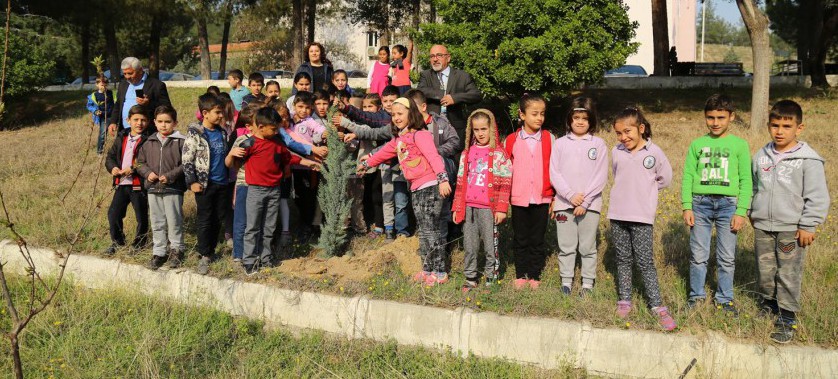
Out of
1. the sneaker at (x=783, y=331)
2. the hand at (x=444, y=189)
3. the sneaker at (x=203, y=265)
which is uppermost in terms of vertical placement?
the hand at (x=444, y=189)

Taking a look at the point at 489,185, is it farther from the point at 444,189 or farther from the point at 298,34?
the point at 298,34

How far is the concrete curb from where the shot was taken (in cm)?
438

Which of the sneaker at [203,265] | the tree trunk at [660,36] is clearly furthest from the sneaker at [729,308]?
the tree trunk at [660,36]

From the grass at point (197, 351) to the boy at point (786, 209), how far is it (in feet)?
5.02

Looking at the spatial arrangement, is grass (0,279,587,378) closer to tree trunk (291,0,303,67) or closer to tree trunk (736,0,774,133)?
tree trunk (736,0,774,133)

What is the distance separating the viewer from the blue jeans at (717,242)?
15.7 feet

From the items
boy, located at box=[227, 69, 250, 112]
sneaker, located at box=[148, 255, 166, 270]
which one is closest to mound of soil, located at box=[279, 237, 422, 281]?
sneaker, located at box=[148, 255, 166, 270]

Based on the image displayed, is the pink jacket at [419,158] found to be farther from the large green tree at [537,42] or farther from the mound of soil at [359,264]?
the large green tree at [537,42]

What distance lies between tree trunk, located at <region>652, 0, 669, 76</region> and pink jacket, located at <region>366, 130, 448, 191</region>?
46.9ft

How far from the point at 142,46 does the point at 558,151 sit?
42.8 meters

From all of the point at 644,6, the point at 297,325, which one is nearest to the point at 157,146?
the point at 297,325

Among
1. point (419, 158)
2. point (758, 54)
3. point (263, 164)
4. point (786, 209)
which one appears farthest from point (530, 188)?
point (758, 54)

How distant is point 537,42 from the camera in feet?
38.2

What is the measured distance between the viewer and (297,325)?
5.55 meters
